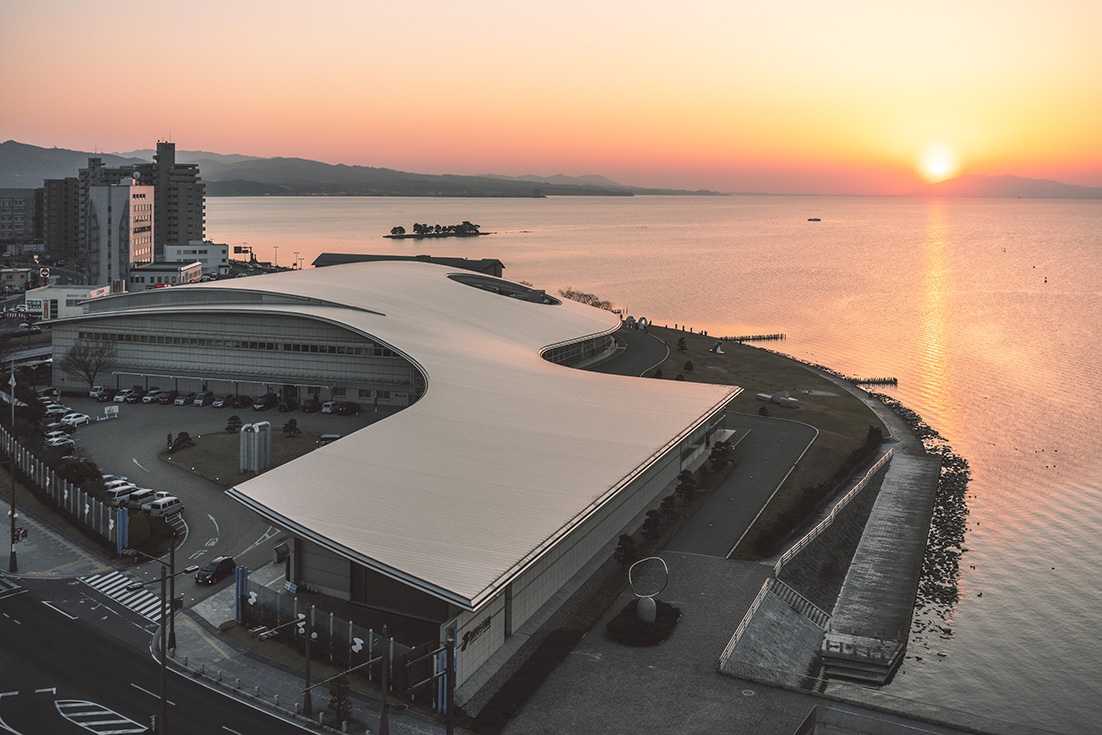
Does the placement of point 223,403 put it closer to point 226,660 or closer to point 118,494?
point 118,494

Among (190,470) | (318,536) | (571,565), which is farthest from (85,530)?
(571,565)

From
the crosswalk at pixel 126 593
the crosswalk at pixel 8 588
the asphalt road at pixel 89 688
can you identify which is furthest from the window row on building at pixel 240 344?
the asphalt road at pixel 89 688

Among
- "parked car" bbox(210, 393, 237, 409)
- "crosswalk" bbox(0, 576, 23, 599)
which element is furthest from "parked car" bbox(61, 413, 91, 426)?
"crosswalk" bbox(0, 576, 23, 599)

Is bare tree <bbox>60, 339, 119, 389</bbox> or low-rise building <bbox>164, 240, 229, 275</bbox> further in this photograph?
low-rise building <bbox>164, 240, 229, 275</bbox>

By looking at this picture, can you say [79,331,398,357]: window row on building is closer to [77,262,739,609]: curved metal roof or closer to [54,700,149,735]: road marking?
[77,262,739,609]: curved metal roof

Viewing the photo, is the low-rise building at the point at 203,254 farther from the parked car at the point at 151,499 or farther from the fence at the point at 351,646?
the fence at the point at 351,646

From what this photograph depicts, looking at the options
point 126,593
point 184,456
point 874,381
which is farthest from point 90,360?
point 874,381

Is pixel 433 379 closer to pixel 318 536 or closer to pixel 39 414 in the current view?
pixel 318 536
